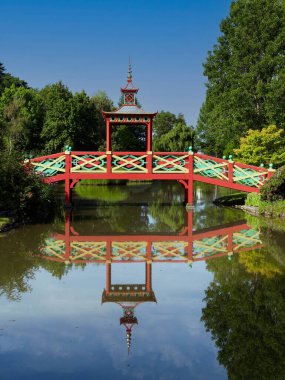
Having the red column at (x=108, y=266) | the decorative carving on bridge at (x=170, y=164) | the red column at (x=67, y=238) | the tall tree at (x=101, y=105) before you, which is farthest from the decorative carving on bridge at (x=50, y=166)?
the tall tree at (x=101, y=105)

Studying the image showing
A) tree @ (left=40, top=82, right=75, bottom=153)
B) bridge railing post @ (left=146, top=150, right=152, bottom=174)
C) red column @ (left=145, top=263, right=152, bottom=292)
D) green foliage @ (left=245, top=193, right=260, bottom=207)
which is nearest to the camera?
red column @ (left=145, top=263, right=152, bottom=292)

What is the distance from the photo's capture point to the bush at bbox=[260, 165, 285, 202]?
727 inches

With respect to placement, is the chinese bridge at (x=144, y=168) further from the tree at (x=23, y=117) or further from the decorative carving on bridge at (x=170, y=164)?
the tree at (x=23, y=117)

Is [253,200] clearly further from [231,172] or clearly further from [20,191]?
[20,191]

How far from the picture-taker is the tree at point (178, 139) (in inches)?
1998

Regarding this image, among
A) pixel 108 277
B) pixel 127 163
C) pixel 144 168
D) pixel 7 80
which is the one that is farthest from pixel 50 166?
pixel 7 80

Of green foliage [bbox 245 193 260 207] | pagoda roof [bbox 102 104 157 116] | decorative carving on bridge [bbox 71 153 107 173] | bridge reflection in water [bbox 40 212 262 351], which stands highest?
pagoda roof [bbox 102 104 157 116]

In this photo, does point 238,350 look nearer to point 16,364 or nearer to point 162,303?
point 162,303

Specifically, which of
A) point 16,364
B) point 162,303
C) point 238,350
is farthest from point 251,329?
point 16,364

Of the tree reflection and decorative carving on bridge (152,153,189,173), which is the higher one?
decorative carving on bridge (152,153,189,173)

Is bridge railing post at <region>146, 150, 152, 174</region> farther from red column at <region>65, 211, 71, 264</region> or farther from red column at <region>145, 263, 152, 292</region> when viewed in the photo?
red column at <region>145, 263, 152, 292</region>

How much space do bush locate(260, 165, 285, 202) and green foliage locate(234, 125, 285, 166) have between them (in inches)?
272

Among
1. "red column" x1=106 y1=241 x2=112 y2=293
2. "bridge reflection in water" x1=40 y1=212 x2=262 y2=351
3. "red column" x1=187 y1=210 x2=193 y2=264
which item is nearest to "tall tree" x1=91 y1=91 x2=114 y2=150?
"red column" x1=187 y1=210 x2=193 y2=264

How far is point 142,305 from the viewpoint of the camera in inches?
300
